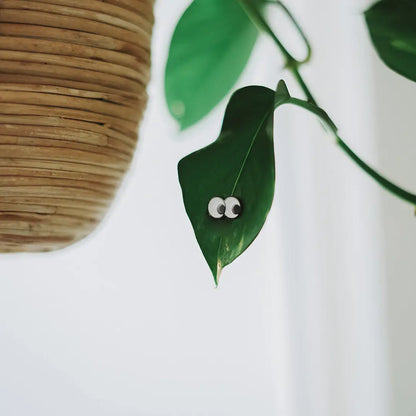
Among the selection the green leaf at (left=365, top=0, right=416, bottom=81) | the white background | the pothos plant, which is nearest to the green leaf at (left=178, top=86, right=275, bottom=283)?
the pothos plant

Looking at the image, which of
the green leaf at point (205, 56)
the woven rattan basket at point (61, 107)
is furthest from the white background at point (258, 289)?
the woven rattan basket at point (61, 107)

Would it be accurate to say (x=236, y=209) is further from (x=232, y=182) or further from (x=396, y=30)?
(x=396, y=30)

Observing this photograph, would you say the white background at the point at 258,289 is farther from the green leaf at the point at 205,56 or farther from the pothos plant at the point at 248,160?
the pothos plant at the point at 248,160

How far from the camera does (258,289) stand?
104 centimetres

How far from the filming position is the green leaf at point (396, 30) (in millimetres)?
508

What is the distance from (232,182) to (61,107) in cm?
12

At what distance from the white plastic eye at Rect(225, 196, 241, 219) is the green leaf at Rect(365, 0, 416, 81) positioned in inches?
7.2

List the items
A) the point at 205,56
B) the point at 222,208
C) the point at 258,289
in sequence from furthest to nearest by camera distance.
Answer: the point at 258,289 < the point at 205,56 < the point at 222,208

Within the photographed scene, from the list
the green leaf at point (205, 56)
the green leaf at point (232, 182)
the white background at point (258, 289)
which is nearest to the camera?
the green leaf at point (232, 182)

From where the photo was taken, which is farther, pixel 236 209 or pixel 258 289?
pixel 258 289

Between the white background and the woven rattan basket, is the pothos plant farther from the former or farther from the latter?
the white background

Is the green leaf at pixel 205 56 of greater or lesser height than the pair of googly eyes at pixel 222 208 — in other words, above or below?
above

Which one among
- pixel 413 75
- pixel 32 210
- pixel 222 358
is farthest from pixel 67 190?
pixel 222 358

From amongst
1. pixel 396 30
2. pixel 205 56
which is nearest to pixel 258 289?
pixel 205 56
